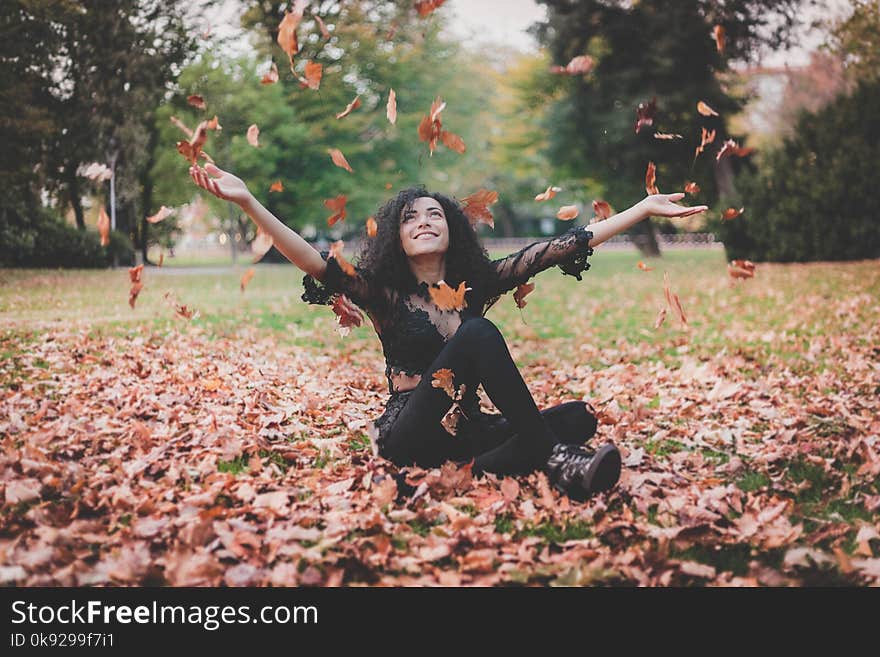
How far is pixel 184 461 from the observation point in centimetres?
358

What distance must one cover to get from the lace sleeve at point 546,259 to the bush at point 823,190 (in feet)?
53.8

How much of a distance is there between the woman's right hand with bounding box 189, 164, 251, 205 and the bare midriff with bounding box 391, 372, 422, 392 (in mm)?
1067

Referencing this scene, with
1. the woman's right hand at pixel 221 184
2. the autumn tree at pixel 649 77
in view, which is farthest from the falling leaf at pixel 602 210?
the autumn tree at pixel 649 77

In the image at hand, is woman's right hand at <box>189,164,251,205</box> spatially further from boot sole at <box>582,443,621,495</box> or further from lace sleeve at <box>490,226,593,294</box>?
boot sole at <box>582,443,621,495</box>

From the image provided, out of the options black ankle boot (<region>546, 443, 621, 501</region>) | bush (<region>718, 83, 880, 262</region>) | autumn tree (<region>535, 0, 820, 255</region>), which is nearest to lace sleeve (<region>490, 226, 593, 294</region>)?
black ankle boot (<region>546, 443, 621, 501</region>)

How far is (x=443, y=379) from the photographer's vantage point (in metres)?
3.03

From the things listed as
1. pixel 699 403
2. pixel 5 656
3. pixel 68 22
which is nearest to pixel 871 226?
pixel 699 403

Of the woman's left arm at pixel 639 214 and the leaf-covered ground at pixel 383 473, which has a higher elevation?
the woman's left arm at pixel 639 214

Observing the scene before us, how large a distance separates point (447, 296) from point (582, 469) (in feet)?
3.12

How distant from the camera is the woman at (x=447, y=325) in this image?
3.02 m

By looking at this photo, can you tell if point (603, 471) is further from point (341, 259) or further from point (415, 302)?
point (341, 259)

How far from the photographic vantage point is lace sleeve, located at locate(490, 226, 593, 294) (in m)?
3.48

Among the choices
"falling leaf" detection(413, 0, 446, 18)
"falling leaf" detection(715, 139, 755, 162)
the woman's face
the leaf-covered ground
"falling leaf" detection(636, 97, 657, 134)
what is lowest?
the leaf-covered ground

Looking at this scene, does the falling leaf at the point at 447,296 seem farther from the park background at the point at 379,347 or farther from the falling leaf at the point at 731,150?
the falling leaf at the point at 731,150
